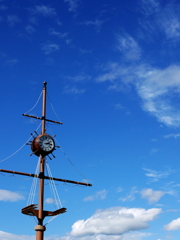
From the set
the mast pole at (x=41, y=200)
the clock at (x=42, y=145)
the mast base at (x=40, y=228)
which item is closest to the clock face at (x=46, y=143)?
the clock at (x=42, y=145)

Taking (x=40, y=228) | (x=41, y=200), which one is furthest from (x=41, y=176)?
(x=40, y=228)

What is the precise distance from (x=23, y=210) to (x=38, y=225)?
5.99 feet

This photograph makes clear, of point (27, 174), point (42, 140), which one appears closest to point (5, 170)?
point (27, 174)

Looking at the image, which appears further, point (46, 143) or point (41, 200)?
point (46, 143)

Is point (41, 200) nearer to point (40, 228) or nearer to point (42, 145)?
point (40, 228)

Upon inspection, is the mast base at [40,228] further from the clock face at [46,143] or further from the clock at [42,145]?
A: the clock face at [46,143]

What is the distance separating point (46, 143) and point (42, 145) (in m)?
0.51

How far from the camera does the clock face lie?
3638cm

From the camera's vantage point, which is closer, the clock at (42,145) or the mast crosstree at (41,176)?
the mast crosstree at (41,176)

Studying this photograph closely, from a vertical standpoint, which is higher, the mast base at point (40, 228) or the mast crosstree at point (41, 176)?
the mast crosstree at point (41, 176)

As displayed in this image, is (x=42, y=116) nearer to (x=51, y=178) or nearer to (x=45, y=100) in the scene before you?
(x=45, y=100)

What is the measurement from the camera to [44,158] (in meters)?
37.0

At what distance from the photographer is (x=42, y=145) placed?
36.3m

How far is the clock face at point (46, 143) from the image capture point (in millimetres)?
36375
